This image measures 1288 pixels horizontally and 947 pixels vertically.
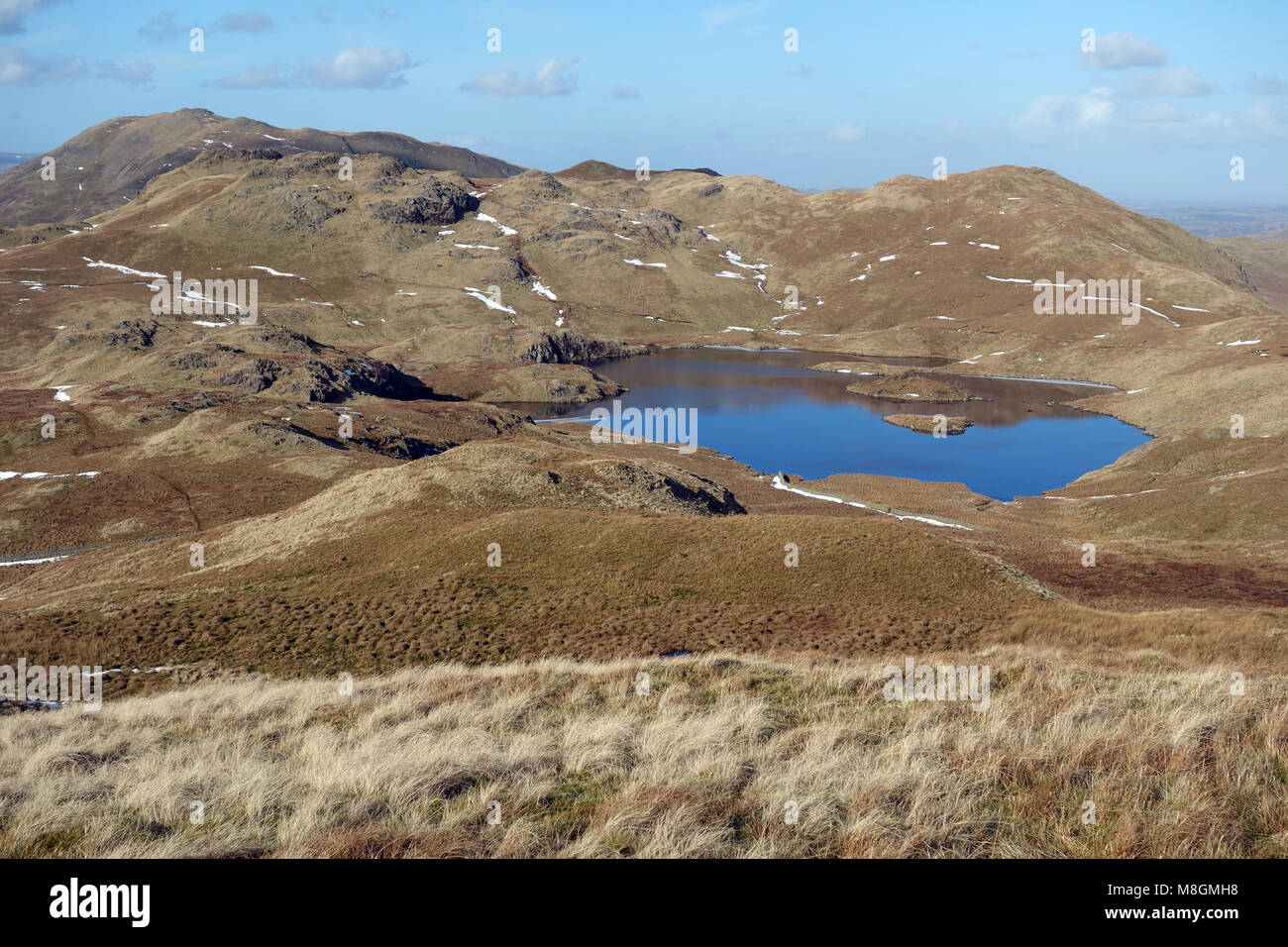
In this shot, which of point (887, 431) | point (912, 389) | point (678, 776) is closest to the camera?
point (678, 776)

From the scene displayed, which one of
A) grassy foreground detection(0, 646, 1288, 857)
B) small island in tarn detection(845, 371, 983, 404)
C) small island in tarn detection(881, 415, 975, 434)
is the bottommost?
grassy foreground detection(0, 646, 1288, 857)

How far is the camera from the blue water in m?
117

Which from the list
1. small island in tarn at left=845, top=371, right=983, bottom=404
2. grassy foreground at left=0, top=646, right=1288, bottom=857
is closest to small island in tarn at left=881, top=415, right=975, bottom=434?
small island in tarn at left=845, top=371, right=983, bottom=404

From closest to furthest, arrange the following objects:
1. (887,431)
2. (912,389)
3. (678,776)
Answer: (678,776)
(887,431)
(912,389)

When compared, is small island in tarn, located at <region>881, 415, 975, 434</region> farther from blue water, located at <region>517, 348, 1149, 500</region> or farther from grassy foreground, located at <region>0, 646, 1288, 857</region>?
grassy foreground, located at <region>0, 646, 1288, 857</region>

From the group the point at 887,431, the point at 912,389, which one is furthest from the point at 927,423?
the point at 912,389

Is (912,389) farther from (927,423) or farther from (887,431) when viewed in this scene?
(887,431)

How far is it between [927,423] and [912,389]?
1262 inches

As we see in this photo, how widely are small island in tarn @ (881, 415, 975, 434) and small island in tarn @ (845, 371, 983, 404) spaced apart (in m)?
21.3

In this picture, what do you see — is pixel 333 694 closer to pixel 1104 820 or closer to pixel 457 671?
pixel 457 671

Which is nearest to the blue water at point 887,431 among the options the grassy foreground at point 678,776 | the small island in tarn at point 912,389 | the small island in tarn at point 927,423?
the small island in tarn at point 927,423

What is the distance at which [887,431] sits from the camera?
14350 centimetres

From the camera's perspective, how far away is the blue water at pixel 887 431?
116562 millimetres
